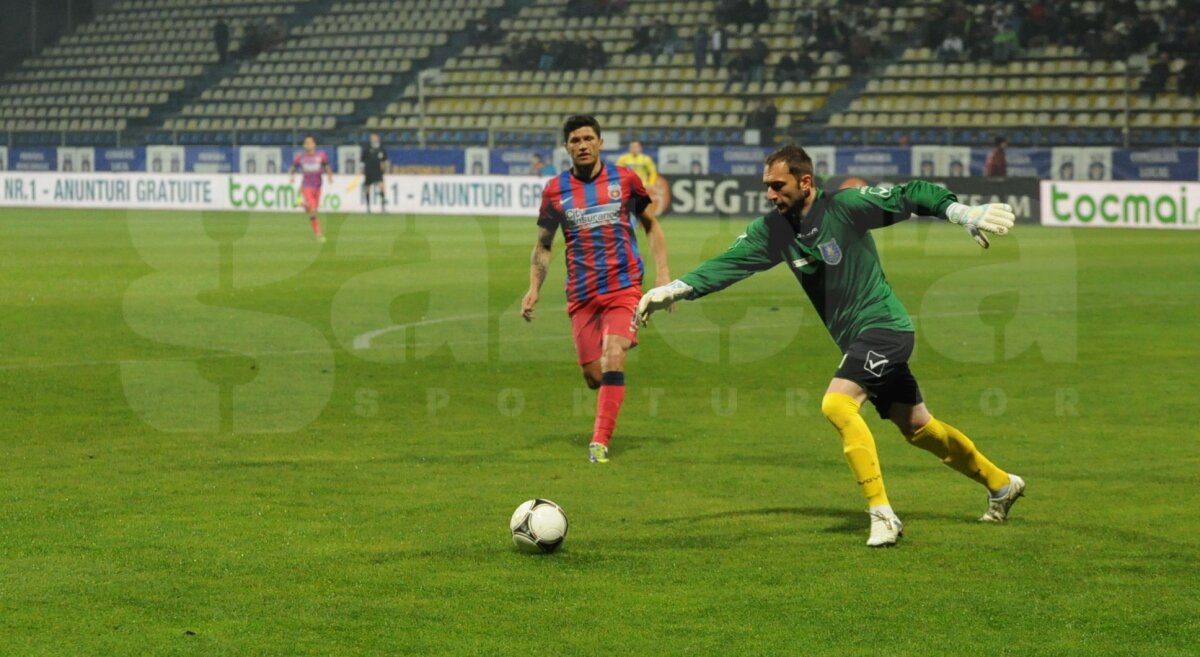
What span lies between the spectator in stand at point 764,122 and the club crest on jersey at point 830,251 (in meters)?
34.1

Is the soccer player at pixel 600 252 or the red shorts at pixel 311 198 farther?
the red shorts at pixel 311 198

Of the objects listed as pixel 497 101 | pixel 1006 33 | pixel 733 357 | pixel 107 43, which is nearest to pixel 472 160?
pixel 497 101

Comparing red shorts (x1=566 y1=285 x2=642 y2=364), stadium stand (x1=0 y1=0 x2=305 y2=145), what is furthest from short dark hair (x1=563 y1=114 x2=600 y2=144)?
stadium stand (x1=0 y1=0 x2=305 y2=145)

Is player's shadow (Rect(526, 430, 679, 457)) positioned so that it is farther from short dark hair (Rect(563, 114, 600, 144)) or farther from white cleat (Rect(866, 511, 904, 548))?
white cleat (Rect(866, 511, 904, 548))

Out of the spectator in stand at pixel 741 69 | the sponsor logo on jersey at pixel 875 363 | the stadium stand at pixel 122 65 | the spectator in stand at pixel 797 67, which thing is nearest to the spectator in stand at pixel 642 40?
the spectator in stand at pixel 741 69

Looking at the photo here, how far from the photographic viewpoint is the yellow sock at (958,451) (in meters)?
7.96

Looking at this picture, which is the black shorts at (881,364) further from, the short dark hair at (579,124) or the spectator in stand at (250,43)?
the spectator in stand at (250,43)

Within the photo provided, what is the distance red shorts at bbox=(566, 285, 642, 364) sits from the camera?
10602mm

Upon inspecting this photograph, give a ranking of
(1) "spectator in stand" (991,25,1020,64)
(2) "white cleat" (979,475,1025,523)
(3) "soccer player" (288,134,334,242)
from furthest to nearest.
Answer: (1) "spectator in stand" (991,25,1020,64)
(3) "soccer player" (288,134,334,242)
(2) "white cleat" (979,475,1025,523)

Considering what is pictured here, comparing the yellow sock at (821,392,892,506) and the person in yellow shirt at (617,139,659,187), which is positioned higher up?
the person in yellow shirt at (617,139,659,187)

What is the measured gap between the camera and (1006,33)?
138ft

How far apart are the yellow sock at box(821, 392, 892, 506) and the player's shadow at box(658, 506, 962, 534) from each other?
0.40 m

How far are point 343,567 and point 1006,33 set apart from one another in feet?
124

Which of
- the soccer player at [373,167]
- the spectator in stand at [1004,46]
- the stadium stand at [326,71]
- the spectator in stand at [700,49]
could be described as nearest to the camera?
the soccer player at [373,167]
